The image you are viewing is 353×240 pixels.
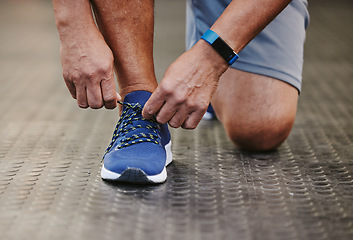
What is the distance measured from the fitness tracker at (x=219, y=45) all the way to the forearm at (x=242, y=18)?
0.01 metres

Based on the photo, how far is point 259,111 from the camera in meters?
1.39

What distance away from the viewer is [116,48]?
121 cm

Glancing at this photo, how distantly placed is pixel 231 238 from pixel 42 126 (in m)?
1.00

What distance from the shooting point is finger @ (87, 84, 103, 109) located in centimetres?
107

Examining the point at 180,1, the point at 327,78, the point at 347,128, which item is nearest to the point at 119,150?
the point at 347,128

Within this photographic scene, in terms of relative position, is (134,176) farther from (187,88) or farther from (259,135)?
(259,135)

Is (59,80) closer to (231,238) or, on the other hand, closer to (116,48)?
(116,48)

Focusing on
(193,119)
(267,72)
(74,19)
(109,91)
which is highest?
(74,19)

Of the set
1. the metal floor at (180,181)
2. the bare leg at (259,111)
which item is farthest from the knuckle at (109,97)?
the bare leg at (259,111)

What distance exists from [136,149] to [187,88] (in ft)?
0.69

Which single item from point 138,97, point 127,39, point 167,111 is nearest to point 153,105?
point 167,111

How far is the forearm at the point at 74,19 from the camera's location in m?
1.09

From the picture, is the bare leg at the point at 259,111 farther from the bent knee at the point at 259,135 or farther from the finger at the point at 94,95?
the finger at the point at 94,95

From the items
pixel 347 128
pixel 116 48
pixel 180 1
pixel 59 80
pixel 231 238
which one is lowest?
pixel 180 1
